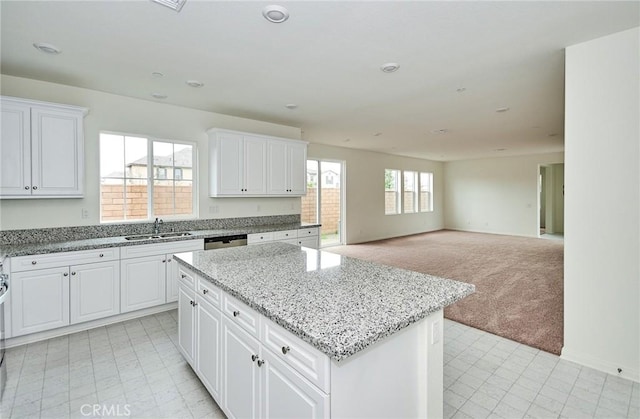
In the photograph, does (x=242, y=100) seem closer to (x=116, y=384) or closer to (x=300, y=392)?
(x=116, y=384)

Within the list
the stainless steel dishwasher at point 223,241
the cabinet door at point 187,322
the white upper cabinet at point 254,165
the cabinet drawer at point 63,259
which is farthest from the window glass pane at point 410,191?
the cabinet door at point 187,322

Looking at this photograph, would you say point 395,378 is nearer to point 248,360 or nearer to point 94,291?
point 248,360

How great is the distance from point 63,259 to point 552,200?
12672mm

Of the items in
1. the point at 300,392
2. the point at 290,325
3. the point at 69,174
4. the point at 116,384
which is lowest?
the point at 116,384

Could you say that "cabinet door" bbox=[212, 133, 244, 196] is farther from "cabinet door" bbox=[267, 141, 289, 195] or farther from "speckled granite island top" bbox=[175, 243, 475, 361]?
"speckled granite island top" bbox=[175, 243, 475, 361]

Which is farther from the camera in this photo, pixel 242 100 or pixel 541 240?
pixel 541 240

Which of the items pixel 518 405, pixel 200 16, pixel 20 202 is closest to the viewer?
pixel 518 405

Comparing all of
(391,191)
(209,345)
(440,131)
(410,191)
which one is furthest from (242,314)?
(410,191)

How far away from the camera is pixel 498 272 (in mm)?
5156

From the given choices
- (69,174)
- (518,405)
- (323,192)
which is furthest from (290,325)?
(323,192)

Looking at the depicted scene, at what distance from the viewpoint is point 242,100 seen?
392cm

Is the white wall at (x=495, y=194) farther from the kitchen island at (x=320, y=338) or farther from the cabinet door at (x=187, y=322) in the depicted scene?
the cabinet door at (x=187, y=322)

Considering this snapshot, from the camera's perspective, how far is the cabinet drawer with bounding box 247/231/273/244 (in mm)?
4207

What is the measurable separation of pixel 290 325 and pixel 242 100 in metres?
3.39
